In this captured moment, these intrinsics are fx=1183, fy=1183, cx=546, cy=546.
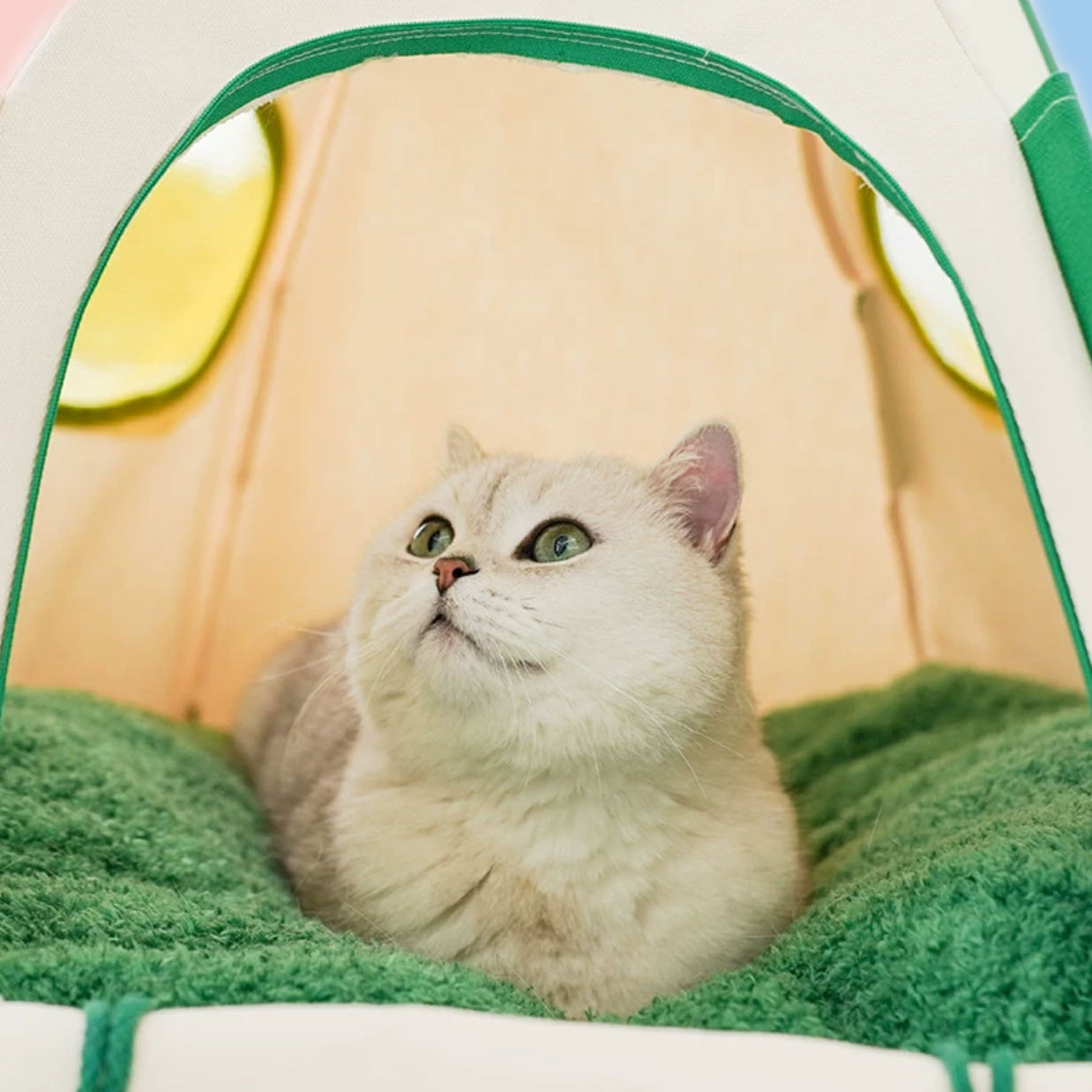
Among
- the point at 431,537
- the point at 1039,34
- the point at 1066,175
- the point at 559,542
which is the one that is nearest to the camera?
the point at 1066,175

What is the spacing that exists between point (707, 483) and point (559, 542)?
17 centimetres

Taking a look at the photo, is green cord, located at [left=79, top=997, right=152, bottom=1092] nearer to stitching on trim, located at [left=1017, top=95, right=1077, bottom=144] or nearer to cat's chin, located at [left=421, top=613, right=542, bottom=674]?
cat's chin, located at [left=421, top=613, right=542, bottom=674]

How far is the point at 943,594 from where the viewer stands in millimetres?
1957

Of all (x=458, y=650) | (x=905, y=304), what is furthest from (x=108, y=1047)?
(x=905, y=304)

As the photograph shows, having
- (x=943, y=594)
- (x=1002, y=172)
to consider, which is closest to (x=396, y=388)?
(x=943, y=594)

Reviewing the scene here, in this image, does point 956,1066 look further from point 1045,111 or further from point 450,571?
point 1045,111

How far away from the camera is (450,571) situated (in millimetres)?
1063

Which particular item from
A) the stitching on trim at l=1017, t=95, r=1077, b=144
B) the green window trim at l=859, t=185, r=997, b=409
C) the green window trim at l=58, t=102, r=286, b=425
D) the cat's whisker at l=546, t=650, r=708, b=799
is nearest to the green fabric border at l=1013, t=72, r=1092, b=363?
the stitching on trim at l=1017, t=95, r=1077, b=144

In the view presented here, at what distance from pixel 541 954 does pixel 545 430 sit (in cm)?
84

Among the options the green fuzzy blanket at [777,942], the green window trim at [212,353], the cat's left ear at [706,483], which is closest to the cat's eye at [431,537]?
the cat's left ear at [706,483]

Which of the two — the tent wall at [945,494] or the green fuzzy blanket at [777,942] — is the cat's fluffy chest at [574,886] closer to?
the green fuzzy blanket at [777,942]

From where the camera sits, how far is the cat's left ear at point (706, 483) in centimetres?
118

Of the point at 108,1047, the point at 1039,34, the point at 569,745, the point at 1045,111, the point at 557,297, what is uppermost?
the point at 557,297

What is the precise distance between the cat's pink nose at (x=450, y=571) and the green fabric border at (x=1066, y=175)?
0.54 m
